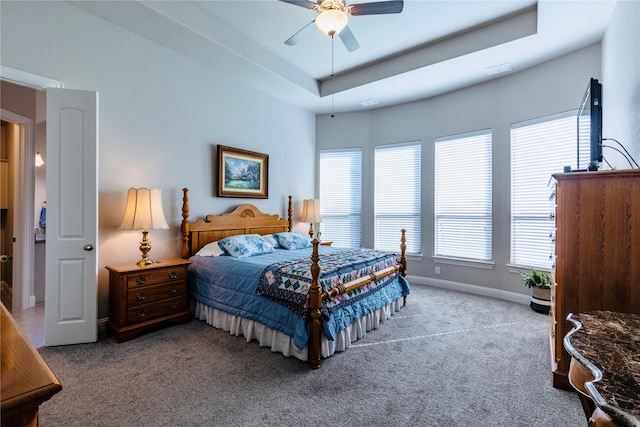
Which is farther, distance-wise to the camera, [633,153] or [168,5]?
[168,5]

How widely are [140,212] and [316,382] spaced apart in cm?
238

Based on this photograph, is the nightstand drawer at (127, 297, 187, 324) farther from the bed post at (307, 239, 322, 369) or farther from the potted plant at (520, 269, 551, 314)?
the potted plant at (520, 269, 551, 314)

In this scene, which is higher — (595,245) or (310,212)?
(310,212)

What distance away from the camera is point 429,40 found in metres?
3.89

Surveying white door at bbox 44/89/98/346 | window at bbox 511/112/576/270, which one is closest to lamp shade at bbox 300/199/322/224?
window at bbox 511/112/576/270

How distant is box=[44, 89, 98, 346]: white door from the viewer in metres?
2.75

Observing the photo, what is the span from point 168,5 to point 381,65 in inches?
109

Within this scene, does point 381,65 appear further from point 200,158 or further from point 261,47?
point 200,158

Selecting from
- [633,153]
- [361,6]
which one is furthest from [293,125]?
[633,153]

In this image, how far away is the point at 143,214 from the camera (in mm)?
3125

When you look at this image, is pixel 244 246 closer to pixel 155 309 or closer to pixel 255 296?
pixel 255 296

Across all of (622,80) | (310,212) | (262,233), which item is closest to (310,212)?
(310,212)

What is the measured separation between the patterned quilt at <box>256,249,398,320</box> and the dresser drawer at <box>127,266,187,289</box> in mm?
A: 1051

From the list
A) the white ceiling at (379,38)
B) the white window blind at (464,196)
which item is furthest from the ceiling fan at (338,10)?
the white window blind at (464,196)
